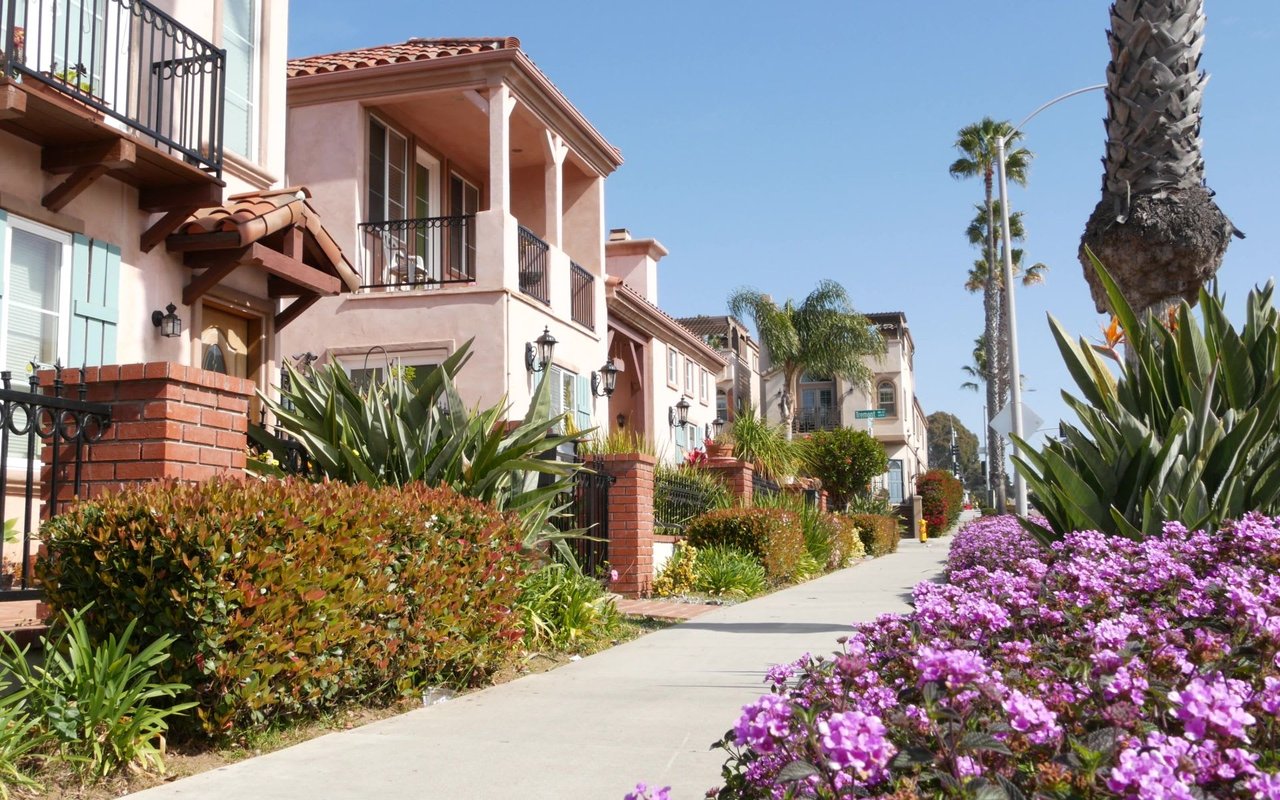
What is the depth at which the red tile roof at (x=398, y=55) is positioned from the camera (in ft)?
52.6

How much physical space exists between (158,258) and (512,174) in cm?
1078

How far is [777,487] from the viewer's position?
22.2 m

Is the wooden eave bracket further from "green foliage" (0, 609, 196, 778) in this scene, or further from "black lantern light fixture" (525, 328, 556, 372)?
"black lantern light fixture" (525, 328, 556, 372)

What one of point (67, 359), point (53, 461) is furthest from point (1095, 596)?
point (67, 359)

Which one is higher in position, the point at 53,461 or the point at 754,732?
the point at 53,461

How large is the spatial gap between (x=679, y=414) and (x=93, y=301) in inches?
737

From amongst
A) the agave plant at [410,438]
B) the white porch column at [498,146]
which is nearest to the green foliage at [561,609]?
the agave plant at [410,438]

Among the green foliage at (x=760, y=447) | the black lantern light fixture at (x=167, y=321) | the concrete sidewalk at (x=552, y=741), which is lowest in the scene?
the concrete sidewalk at (x=552, y=741)

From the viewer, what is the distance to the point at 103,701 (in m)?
4.23

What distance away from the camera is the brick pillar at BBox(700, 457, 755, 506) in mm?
18344

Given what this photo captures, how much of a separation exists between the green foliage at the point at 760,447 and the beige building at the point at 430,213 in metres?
6.78

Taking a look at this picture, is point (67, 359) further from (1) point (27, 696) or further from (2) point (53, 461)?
(1) point (27, 696)

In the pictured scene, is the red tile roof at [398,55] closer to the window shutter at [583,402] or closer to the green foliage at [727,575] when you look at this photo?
the window shutter at [583,402]

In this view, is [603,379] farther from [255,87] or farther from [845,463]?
[845,463]
